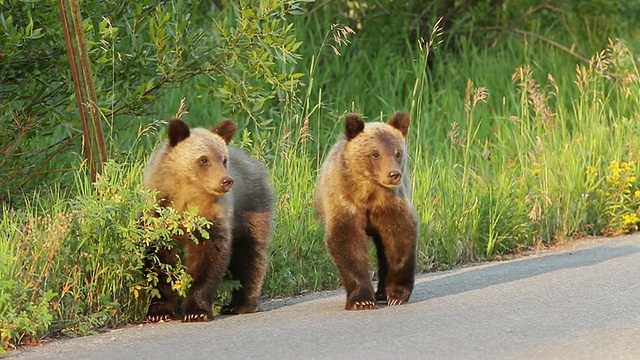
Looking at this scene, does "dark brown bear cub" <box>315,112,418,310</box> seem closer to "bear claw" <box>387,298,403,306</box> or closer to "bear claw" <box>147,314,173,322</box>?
"bear claw" <box>387,298,403,306</box>

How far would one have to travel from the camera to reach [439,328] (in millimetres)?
7074

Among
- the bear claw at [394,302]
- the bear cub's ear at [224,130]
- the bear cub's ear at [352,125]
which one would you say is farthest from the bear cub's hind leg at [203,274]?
the bear cub's ear at [352,125]

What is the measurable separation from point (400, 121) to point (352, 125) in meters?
0.36

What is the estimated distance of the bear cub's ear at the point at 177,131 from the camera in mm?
8148

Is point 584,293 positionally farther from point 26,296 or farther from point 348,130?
point 26,296

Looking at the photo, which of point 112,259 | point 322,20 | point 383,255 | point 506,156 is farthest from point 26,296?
point 322,20

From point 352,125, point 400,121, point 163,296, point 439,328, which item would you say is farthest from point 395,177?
point 163,296

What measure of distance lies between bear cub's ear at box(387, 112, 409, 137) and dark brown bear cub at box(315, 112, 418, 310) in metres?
0.08

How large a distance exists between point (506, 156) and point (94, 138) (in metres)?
4.67

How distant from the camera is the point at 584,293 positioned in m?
8.05

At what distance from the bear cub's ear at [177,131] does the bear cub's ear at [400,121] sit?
4.34 feet

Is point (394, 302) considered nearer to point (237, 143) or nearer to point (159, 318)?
point (159, 318)

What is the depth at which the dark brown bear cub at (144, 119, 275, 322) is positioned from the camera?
7.85 m

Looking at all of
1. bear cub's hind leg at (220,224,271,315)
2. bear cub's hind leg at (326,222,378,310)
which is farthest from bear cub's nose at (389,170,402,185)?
bear cub's hind leg at (220,224,271,315)
